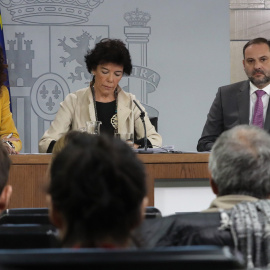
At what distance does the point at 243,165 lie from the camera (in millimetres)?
1912

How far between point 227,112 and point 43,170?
1.60m

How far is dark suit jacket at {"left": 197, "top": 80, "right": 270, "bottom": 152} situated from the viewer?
4773mm

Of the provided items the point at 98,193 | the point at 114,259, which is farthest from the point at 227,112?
the point at 114,259

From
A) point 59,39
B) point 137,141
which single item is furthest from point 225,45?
point 137,141

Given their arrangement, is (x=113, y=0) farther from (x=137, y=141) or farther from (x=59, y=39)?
(x=137, y=141)

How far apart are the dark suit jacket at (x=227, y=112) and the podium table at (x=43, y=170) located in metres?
0.86

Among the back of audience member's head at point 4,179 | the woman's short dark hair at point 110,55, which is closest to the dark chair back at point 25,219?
the back of audience member's head at point 4,179

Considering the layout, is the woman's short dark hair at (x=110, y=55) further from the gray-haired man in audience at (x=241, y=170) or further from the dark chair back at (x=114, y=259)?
the dark chair back at (x=114, y=259)

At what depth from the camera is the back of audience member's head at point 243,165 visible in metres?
1.91

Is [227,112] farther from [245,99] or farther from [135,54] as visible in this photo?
[135,54]

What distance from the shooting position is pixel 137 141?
4.54 meters

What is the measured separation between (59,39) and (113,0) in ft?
2.16

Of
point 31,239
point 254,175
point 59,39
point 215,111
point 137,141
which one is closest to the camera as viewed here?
point 31,239

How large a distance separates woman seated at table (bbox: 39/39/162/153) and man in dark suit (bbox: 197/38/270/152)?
41cm
